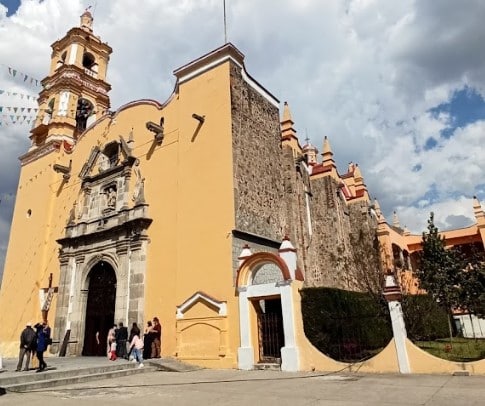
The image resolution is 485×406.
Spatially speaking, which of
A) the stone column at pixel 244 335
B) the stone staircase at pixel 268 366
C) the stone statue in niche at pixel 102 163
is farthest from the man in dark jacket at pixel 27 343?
the stone statue in niche at pixel 102 163

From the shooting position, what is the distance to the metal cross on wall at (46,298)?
15863mm

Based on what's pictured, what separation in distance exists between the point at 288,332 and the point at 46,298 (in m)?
11.4

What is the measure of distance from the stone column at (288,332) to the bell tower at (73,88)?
14.1m

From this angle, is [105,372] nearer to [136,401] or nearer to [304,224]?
[136,401]

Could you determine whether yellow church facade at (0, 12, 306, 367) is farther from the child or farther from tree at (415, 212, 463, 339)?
tree at (415, 212, 463, 339)

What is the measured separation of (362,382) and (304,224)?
367 inches

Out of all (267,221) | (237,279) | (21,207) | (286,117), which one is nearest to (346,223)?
(286,117)

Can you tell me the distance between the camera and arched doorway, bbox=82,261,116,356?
47.0 feet

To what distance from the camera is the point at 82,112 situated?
20.5m

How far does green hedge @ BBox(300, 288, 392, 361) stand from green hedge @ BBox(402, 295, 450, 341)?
103 cm

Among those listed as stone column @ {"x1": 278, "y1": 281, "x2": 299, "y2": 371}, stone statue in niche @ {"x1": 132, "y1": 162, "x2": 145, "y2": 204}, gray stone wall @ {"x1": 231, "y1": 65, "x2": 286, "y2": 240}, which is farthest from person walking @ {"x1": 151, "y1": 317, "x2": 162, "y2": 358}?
stone statue in niche @ {"x1": 132, "y1": 162, "x2": 145, "y2": 204}

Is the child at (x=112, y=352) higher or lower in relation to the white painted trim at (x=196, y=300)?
lower

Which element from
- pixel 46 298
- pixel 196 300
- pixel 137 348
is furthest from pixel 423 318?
pixel 46 298

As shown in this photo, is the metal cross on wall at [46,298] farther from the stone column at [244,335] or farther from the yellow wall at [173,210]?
the stone column at [244,335]
